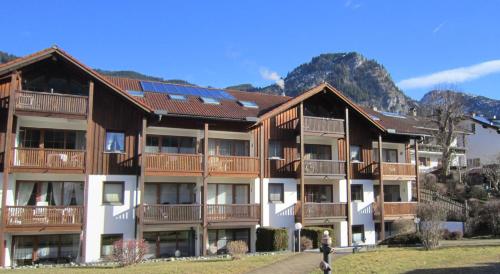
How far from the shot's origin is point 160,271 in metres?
18.7

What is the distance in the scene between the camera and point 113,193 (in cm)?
2777

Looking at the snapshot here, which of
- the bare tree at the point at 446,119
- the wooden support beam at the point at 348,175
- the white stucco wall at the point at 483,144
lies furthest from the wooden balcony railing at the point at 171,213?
the white stucco wall at the point at 483,144

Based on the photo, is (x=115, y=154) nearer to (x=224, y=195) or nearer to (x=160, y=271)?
(x=224, y=195)

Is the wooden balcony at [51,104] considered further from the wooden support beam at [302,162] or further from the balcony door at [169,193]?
the wooden support beam at [302,162]

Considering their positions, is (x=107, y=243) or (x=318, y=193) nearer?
(x=107, y=243)

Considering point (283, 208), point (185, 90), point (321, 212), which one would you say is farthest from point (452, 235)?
point (185, 90)

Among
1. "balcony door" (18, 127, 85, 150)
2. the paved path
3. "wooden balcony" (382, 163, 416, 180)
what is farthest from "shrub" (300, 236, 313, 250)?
"balcony door" (18, 127, 85, 150)

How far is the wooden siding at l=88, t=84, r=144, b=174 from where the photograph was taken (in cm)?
2759

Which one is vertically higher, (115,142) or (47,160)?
(115,142)

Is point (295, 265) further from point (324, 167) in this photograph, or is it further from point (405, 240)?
point (324, 167)

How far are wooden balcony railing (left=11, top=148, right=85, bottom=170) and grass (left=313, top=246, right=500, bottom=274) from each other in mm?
14182

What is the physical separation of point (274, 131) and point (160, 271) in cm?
1574

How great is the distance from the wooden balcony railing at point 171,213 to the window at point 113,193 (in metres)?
1.76

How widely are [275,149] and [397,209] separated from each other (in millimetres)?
9857
